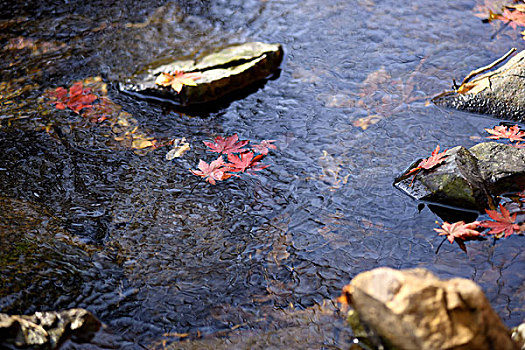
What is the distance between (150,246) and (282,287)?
1.04 m

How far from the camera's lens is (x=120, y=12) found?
6133 millimetres

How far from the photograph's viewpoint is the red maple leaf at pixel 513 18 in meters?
5.37

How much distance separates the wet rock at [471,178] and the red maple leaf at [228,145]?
1.46 meters

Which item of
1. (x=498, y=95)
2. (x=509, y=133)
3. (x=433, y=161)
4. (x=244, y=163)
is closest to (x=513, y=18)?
(x=498, y=95)

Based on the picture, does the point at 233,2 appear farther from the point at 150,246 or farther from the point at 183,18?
the point at 150,246

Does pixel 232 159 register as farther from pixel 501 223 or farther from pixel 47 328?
pixel 501 223

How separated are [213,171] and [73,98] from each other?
1903 millimetres

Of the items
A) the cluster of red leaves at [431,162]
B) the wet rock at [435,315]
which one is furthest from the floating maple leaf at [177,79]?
the wet rock at [435,315]

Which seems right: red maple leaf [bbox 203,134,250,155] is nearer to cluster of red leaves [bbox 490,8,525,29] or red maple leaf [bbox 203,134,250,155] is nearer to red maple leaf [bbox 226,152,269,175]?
red maple leaf [bbox 226,152,269,175]

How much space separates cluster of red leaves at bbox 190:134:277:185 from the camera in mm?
4016

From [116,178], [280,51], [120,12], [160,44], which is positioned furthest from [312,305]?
[120,12]

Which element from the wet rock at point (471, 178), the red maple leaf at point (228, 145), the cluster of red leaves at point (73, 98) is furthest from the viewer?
the cluster of red leaves at point (73, 98)

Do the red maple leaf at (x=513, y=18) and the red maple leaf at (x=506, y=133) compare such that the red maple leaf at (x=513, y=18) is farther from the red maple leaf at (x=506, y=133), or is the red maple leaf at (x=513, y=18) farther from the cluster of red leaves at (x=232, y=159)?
the cluster of red leaves at (x=232, y=159)

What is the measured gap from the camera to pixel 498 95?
435cm
